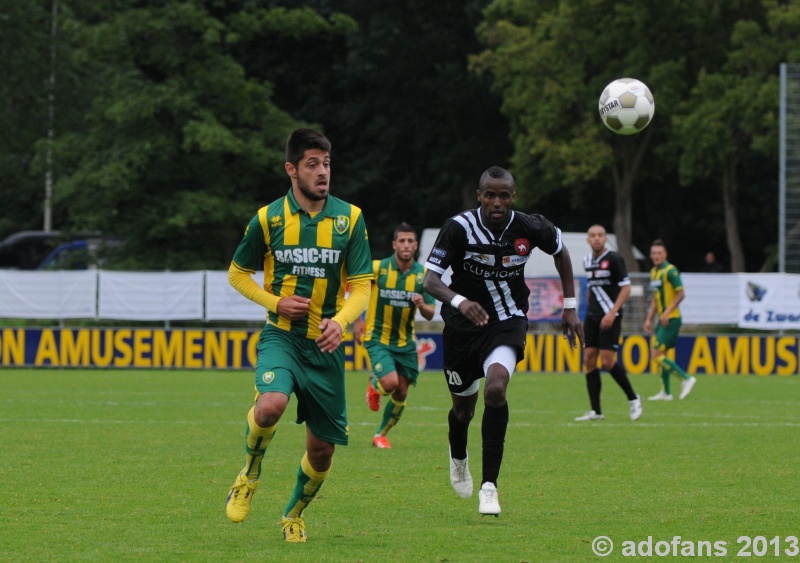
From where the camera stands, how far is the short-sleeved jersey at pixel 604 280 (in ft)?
54.6

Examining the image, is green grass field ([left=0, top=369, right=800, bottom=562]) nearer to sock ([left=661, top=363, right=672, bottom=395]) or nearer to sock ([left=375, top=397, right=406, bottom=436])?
sock ([left=375, top=397, right=406, bottom=436])

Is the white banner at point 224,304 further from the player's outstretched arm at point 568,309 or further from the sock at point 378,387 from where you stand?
the player's outstretched arm at point 568,309

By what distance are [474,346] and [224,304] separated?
66.1 feet

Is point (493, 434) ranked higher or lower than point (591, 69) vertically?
lower

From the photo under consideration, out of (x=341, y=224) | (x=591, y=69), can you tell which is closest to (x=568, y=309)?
(x=341, y=224)

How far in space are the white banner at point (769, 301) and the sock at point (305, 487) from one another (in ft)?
68.2

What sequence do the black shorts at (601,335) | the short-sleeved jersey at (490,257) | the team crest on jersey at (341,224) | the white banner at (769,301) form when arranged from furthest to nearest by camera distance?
the white banner at (769,301)
the black shorts at (601,335)
the short-sleeved jersey at (490,257)
the team crest on jersey at (341,224)

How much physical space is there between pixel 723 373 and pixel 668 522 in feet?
64.5

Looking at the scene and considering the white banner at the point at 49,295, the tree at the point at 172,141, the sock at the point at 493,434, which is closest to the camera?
the sock at the point at 493,434

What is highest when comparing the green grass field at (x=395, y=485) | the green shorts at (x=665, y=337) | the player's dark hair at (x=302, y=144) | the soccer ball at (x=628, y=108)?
the soccer ball at (x=628, y=108)

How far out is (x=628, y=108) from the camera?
12492mm

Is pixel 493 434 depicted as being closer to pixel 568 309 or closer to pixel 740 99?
pixel 568 309

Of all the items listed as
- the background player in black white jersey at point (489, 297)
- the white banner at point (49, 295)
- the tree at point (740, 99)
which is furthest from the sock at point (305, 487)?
the tree at point (740, 99)

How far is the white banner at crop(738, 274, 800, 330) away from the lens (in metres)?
26.9
